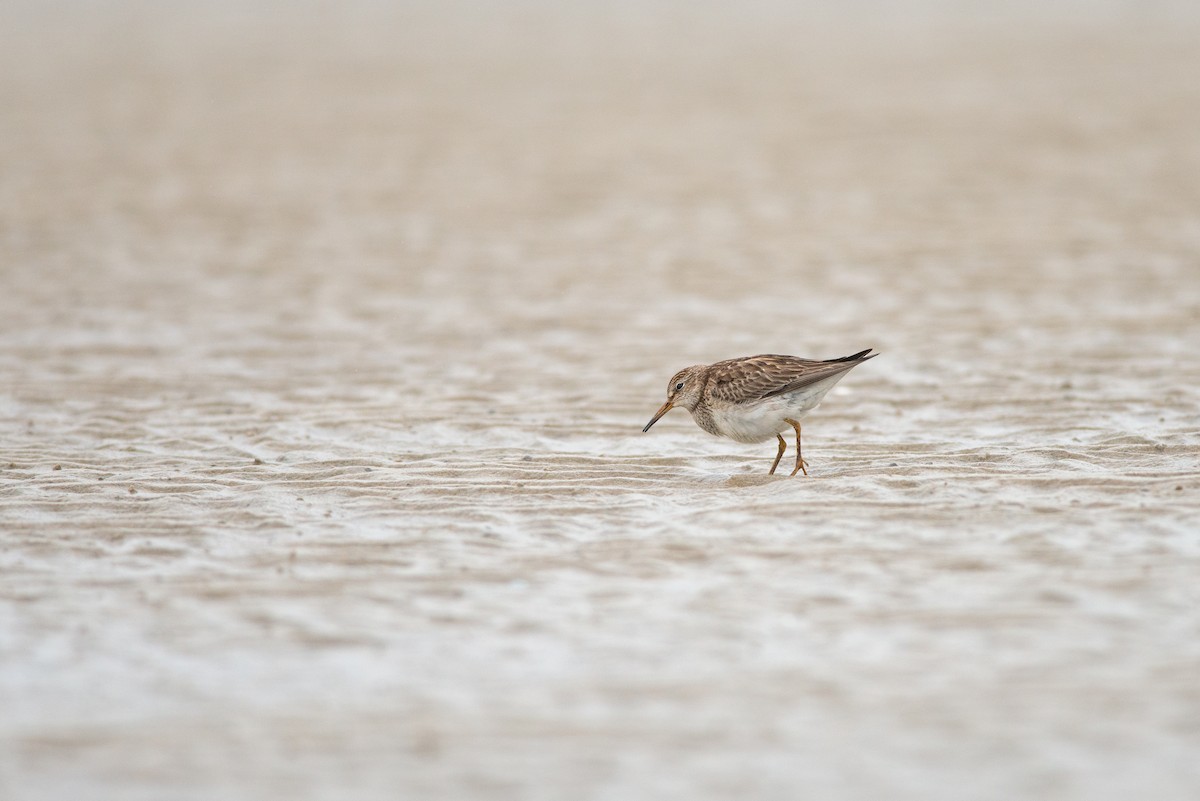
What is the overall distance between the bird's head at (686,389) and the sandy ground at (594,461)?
359 mm

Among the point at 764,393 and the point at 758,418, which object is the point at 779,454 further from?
the point at 764,393

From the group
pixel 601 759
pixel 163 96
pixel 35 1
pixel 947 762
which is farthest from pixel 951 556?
pixel 35 1

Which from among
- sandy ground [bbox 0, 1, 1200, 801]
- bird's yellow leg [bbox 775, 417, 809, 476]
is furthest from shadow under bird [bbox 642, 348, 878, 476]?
sandy ground [bbox 0, 1, 1200, 801]

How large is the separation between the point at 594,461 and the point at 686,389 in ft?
2.39

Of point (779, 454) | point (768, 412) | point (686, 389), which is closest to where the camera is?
point (768, 412)

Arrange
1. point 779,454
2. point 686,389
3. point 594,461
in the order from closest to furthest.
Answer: point 779,454 < point 594,461 < point 686,389

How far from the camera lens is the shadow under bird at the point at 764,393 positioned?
845cm

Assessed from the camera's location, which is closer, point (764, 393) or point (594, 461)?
point (764, 393)

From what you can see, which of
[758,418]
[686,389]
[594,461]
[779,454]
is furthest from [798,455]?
[594,461]

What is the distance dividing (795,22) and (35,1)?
21.2 metres

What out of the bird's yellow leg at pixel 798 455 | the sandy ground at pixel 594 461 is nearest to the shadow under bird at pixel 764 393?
the bird's yellow leg at pixel 798 455

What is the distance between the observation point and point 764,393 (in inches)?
334

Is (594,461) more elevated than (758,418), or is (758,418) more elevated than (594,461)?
(758,418)

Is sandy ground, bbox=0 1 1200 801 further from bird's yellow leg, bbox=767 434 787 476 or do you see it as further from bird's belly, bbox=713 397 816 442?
bird's belly, bbox=713 397 816 442
